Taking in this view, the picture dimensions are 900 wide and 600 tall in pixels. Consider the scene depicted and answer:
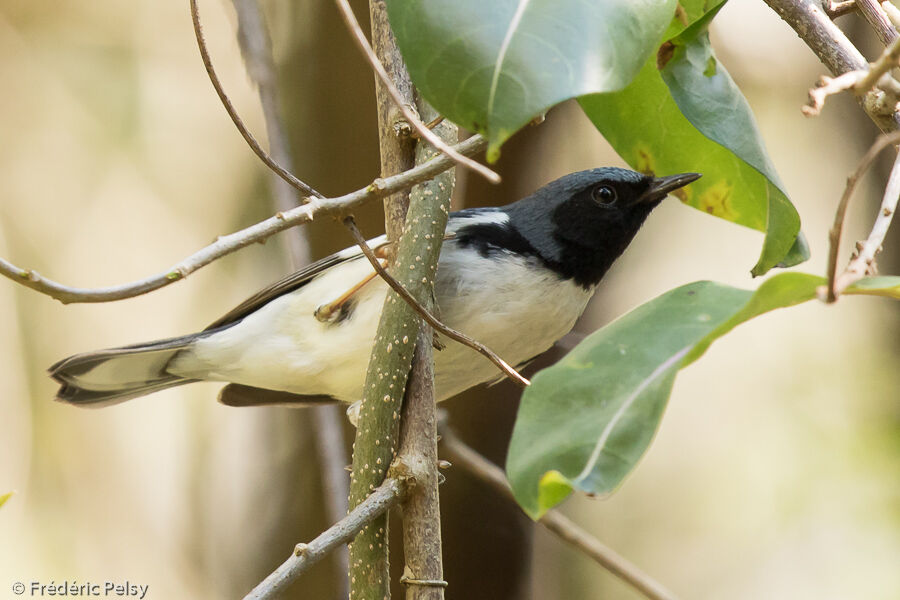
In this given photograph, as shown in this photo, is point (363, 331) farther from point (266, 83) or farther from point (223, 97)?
point (223, 97)

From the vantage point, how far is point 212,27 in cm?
477

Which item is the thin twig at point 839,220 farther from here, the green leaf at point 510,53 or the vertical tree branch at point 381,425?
the vertical tree branch at point 381,425

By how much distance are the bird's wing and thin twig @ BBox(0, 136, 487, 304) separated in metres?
1.38

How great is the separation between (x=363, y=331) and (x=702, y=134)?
156 cm

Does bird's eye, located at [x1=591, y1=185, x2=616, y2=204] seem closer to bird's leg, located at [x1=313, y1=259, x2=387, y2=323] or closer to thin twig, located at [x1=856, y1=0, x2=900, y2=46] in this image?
bird's leg, located at [x1=313, y1=259, x2=387, y2=323]

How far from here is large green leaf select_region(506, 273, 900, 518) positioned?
3.40ft

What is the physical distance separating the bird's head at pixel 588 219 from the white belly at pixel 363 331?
0.09 meters

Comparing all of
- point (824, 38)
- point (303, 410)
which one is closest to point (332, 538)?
point (824, 38)

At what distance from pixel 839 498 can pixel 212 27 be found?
419 centimetres

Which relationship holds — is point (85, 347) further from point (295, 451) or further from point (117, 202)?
point (295, 451)

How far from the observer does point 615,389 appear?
114cm

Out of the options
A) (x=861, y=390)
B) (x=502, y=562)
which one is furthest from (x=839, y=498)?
(x=502, y=562)

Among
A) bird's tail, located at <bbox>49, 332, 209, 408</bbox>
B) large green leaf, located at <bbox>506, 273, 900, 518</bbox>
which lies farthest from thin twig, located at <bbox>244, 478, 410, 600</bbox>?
bird's tail, located at <bbox>49, 332, 209, 408</bbox>

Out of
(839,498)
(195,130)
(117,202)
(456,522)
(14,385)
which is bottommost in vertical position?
(839,498)
